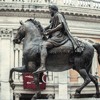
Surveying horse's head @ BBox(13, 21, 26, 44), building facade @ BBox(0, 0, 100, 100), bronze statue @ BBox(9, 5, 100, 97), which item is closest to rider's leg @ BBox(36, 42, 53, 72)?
bronze statue @ BBox(9, 5, 100, 97)

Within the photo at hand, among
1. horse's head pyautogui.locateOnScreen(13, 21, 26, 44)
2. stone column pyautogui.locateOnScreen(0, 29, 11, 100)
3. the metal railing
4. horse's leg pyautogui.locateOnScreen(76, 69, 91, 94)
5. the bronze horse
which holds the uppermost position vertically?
horse's head pyautogui.locateOnScreen(13, 21, 26, 44)

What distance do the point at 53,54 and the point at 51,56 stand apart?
0.29ft

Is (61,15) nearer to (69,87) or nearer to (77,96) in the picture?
(77,96)

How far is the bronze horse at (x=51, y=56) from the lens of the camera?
13.4m

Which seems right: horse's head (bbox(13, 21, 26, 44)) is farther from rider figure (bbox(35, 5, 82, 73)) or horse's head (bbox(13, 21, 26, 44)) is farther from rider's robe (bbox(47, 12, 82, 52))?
rider's robe (bbox(47, 12, 82, 52))

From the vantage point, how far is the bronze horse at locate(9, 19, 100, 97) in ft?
44.0

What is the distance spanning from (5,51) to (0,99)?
131 inches

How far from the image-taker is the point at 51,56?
13500 mm

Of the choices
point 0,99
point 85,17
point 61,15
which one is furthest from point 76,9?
point 61,15

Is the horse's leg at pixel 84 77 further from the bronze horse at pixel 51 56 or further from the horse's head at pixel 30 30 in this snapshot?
the horse's head at pixel 30 30

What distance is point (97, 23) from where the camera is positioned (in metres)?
35.1

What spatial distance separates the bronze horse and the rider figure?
14cm

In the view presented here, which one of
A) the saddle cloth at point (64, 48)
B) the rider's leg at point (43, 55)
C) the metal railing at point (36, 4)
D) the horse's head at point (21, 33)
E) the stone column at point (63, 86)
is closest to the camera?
the rider's leg at point (43, 55)

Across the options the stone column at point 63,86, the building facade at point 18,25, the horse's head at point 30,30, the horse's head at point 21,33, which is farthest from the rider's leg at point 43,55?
the stone column at point 63,86
